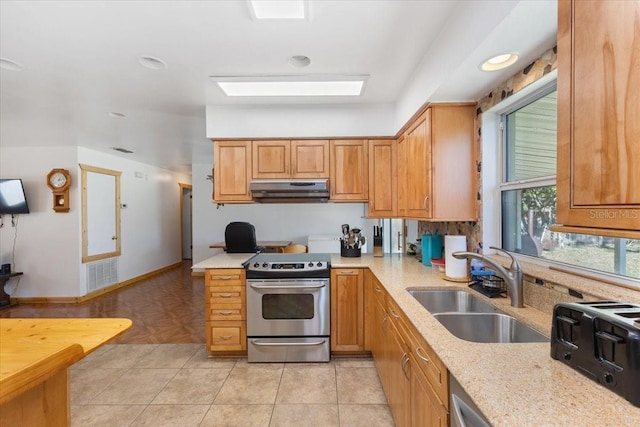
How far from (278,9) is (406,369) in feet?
6.70

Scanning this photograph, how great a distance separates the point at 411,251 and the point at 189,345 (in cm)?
259

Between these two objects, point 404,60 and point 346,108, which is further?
point 346,108

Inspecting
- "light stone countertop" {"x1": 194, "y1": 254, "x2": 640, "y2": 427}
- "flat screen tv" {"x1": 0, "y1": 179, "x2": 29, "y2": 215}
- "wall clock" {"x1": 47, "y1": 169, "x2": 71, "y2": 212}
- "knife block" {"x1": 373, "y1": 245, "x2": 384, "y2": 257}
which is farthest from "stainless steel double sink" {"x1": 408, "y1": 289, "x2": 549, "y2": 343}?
"flat screen tv" {"x1": 0, "y1": 179, "x2": 29, "y2": 215}

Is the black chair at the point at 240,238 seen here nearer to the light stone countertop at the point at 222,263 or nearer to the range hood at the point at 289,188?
the light stone countertop at the point at 222,263

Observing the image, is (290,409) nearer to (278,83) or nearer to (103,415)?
(103,415)

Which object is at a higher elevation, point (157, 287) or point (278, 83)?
point (278, 83)

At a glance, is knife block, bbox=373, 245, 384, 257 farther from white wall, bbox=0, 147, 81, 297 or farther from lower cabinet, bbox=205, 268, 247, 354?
white wall, bbox=0, 147, 81, 297

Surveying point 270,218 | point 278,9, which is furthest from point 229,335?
point 270,218

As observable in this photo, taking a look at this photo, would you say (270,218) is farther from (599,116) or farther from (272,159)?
(599,116)

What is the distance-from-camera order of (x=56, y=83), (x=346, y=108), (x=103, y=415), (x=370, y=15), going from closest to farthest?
1. (x=370, y=15)
2. (x=103, y=415)
3. (x=56, y=83)
4. (x=346, y=108)

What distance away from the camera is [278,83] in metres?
2.59

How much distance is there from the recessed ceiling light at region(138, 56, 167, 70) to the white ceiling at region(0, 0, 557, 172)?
0.14 feet

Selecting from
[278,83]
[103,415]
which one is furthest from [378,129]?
[103,415]

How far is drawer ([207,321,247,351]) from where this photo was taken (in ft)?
9.05
